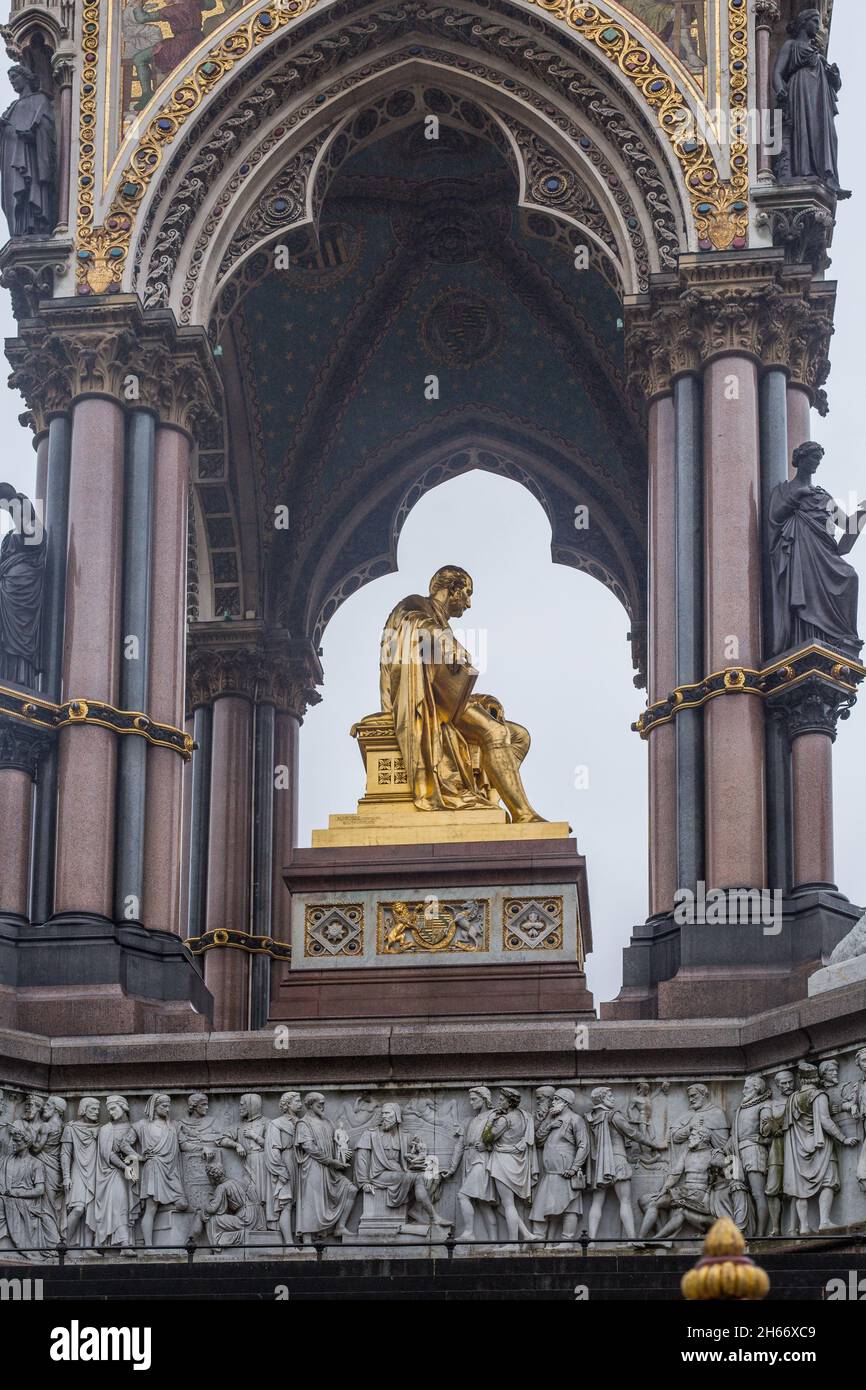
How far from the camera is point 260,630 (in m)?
37.7

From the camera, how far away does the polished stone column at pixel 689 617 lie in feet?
95.0

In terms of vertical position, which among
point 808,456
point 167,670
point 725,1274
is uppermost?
point 808,456

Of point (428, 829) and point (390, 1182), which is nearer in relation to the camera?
point (390, 1182)

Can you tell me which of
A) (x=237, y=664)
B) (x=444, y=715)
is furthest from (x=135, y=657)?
(x=237, y=664)

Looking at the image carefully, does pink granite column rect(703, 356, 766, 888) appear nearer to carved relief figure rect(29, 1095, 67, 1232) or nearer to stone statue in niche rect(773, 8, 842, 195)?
stone statue in niche rect(773, 8, 842, 195)

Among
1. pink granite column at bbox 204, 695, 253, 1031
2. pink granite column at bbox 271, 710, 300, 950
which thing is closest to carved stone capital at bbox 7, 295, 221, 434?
pink granite column at bbox 204, 695, 253, 1031

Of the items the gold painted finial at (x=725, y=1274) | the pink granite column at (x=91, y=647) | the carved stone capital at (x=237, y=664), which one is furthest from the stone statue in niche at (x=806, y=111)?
the gold painted finial at (x=725, y=1274)

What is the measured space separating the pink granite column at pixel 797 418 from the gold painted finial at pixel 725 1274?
16.3m

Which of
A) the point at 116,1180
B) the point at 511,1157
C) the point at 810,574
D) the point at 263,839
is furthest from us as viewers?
the point at 263,839

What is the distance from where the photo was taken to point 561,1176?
26.9 m

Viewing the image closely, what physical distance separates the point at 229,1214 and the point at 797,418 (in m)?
9.69

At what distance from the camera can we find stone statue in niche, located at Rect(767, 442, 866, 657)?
2902 centimetres

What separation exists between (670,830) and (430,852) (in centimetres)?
260

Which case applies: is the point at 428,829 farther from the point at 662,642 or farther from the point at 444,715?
the point at 662,642
